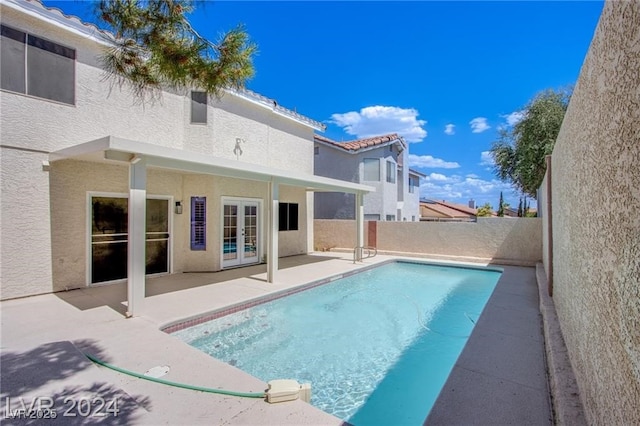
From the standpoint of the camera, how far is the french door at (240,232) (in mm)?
13938

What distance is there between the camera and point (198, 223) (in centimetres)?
1315

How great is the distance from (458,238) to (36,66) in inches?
728

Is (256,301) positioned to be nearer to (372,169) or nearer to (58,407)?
(58,407)

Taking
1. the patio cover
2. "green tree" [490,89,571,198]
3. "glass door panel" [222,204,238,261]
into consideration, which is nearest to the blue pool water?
the patio cover

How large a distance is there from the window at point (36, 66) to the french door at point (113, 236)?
3.13 m

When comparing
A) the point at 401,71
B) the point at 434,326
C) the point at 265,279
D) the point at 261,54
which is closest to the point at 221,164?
the point at 261,54

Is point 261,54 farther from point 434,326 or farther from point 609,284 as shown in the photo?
point 434,326

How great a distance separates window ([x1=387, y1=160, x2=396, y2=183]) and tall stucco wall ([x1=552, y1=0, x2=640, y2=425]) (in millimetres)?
22511

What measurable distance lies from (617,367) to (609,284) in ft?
2.22

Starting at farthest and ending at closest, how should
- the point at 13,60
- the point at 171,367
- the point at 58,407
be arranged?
the point at 13,60, the point at 171,367, the point at 58,407

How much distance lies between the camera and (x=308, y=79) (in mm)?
23156

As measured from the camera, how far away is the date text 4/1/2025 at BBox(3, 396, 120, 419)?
3988mm

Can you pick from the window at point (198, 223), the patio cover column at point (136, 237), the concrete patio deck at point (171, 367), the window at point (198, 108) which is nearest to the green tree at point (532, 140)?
the concrete patio deck at point (171, 367)

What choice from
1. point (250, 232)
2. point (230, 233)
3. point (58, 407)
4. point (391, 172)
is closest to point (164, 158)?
point (58, 407)
